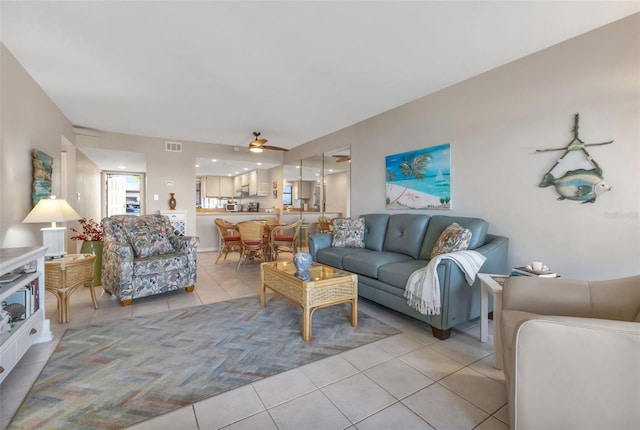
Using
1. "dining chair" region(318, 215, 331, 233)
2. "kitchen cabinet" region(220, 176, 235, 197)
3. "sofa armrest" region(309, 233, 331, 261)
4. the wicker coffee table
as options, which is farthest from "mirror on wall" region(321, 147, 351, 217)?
"kitchen cabinet" region(220, 176, 235, 197)

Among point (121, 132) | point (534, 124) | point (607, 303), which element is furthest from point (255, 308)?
point (121, 132)

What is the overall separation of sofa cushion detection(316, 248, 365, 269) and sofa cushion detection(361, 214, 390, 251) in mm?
166

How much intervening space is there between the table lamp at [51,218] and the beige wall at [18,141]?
0.69 feet

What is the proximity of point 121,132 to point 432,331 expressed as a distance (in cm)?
621

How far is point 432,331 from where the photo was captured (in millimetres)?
2402

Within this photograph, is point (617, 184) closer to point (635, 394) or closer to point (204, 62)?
point (635, 394)

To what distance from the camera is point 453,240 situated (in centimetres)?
260

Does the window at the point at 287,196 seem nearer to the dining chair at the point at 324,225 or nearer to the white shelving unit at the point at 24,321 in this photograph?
the dining chair at the point at 324,225

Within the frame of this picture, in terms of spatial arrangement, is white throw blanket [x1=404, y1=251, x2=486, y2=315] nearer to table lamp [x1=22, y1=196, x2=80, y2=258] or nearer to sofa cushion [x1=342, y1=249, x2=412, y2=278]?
sofa cushion [x1=342, y1=249, x2=412, y2=278]

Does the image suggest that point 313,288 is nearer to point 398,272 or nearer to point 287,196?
point 398,272

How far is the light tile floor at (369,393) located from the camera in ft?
4.65

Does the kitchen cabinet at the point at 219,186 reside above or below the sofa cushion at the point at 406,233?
above

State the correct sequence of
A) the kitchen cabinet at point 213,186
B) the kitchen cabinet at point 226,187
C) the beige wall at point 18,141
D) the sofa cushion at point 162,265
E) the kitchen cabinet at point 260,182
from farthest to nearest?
the kitchen cabinet at point 226,187, the kitchen cabinet at point 213,186, the kitchen cabinet at point 260,182, the sofa cushion at point 162,265, the beige wall at point 18,141

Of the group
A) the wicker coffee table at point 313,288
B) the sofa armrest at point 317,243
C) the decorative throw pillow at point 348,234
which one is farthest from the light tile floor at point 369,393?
the sofa armrest at point 317,243
